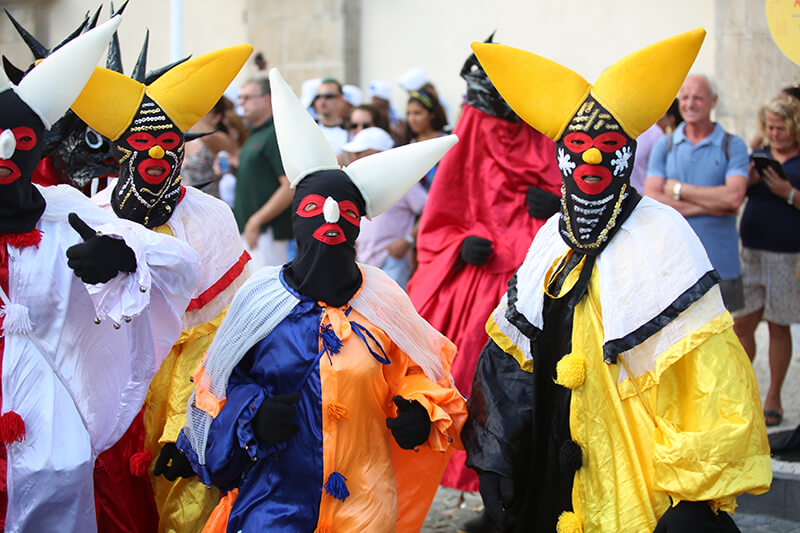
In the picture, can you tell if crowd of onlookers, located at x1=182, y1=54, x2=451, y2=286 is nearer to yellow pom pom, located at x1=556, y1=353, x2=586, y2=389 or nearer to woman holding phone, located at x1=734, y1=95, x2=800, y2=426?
woman holding phone, located at x1=734, y1=95, x2=800, y2=426

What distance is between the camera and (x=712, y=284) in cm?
342

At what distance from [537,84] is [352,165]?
0.80m

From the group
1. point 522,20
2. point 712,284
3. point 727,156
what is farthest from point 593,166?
point 522,20

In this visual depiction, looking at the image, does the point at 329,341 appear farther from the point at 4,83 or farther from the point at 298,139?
the point at 4,83

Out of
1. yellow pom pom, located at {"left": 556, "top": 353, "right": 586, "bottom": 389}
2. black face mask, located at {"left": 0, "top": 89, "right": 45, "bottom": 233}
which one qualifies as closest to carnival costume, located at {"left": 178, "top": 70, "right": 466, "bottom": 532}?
yellow pom pom, located at {"left": 556, "top": 353, "right": 586, "bottom": 389}

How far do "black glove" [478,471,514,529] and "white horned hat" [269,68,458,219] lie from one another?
1.15m

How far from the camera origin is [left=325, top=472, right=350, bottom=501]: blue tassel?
3.52m

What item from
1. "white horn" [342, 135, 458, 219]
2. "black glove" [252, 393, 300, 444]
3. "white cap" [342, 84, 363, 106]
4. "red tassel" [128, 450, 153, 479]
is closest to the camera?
"black glove" [252, 393, 300, 444]

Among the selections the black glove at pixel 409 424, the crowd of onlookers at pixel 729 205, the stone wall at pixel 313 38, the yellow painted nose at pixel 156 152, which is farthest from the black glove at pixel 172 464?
the stone wall at pixel 313 38

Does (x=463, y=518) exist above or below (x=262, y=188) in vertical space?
below

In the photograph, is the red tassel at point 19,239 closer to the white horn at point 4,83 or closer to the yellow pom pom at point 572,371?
the white horn at point 4,83

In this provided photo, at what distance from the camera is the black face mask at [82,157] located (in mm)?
4965

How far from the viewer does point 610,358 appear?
3.50 m

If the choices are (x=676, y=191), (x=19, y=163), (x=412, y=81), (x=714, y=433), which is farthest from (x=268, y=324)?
(x=412, y=81)
